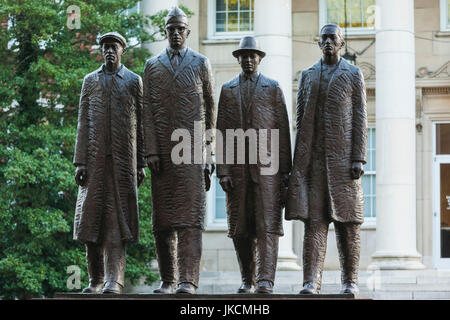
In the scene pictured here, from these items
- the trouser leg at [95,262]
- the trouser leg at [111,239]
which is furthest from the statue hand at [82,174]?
the trouser leg at [95,262]

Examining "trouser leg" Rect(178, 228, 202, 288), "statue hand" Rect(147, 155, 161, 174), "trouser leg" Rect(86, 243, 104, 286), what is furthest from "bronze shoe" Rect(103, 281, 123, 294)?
"statue hand" Rect(147, 155, 161, 174)

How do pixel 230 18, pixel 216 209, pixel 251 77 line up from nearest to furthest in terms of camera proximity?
pixel 251 77, pixel 216 209, pixel 230 18

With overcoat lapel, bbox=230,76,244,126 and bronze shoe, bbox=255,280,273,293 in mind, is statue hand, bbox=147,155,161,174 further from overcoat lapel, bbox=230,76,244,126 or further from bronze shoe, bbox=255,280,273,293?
bronze shoe, bbox=255,280,273,293

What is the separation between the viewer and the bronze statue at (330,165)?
14.4m

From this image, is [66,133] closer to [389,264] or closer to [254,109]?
[389,264]

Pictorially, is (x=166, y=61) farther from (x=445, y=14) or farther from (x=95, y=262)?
(x=445, y=14)

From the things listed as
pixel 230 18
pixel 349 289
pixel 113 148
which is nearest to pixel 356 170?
pixel 349 289

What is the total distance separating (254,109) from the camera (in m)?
14.6

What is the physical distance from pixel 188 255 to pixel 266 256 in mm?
914

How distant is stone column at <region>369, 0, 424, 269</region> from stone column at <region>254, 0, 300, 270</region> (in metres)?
2.34

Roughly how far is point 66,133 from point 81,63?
1.98 metres

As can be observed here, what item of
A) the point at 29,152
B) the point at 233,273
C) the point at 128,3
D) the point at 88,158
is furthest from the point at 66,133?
the point at 88,158

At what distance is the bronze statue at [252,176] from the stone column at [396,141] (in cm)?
1596

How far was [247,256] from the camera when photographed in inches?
582
